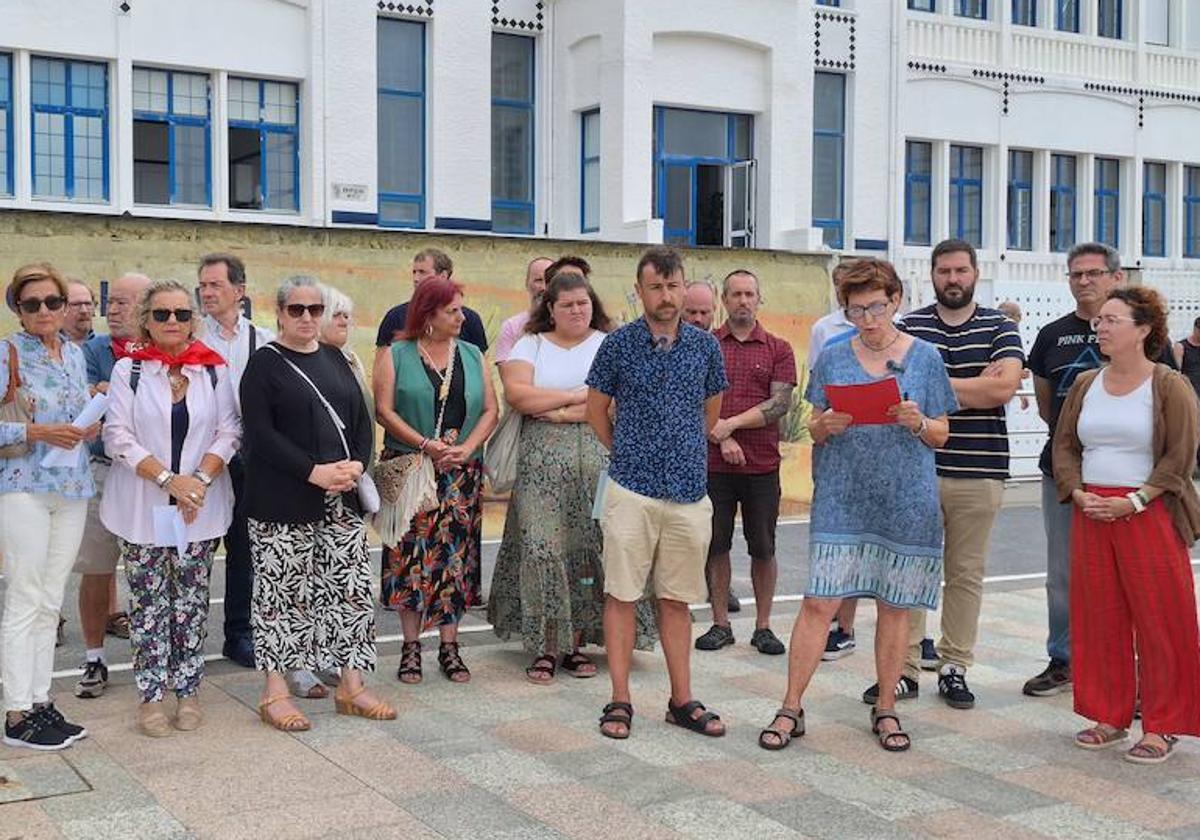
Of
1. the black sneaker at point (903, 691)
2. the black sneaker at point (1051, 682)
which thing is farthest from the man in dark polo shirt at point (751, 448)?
the black sneaker at point (1051, 682)

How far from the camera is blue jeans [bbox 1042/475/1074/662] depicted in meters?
7.18

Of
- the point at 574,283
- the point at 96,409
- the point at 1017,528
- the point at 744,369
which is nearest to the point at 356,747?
the point at 96,409

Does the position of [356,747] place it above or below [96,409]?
below

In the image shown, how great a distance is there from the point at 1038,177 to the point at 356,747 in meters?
24.6

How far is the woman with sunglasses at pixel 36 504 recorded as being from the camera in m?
5.90

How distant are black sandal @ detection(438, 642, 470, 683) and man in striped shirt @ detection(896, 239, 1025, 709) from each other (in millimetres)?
2171

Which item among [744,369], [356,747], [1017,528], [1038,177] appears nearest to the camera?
[356,747]

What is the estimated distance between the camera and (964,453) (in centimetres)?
695

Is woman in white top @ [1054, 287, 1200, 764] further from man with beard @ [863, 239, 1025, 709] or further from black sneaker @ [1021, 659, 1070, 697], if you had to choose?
black sneaker @ [1021, 659, 1070, 697]

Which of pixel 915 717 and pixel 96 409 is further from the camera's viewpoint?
pixel 915 717

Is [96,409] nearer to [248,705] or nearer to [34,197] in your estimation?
[248,705]

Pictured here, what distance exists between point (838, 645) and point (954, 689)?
1.14 metres

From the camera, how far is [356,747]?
5973 mm

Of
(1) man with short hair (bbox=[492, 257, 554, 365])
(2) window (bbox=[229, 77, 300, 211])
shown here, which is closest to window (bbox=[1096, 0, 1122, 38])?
(2) window (bbox=[229, 77, 300, 211])
